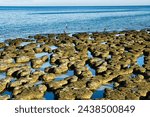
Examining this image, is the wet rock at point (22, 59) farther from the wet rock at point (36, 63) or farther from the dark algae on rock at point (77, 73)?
the wet rock at point (36, 63)

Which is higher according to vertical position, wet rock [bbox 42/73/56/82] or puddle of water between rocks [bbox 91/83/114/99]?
wet rock [bbox 42/73/56/82]

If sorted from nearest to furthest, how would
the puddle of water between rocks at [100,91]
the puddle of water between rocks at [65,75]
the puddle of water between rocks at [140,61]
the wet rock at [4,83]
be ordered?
the puddle of water between rocks at [100,91] < the wet rock at [4,83] < the puddle of water between rocks at [65,75] < the puddle of water between rocks at [140,61]

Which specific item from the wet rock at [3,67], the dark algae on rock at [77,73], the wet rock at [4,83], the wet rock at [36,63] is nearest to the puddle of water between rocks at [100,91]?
the dark algae on rock at [77,73]

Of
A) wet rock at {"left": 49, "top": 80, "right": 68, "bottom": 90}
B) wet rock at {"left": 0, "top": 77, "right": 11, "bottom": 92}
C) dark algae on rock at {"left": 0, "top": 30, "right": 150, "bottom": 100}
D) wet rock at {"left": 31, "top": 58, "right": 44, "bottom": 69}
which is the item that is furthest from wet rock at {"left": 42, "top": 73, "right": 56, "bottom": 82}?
wet rock at {"left": 31, "top": 58, "right": 44, "bottom": 69}

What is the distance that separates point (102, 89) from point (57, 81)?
4.77 meters

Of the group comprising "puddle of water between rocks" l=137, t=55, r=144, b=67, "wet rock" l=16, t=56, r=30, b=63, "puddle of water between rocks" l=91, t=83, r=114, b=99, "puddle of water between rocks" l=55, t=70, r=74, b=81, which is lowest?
"puddle of water between rocks" l=91, t=83, r=114, b=99

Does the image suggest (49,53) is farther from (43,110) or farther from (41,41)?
(43,110)

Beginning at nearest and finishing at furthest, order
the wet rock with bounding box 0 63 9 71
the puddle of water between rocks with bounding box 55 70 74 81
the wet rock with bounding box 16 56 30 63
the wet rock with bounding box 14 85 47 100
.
Result: the wet rock with bounding box 14 85 47 100 → the puddle of water between rocks with bounding box 55 70 74 81 → the wet rock with bounding box 0 63 9 71 → the wet rock with bounding box 16 56 30 63

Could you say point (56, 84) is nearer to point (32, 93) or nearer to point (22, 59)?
point (32, 93)

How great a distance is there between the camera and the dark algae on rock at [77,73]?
2894cm

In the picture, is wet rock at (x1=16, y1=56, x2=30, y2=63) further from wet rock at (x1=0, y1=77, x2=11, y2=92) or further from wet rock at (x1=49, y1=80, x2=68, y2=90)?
wet rock at (x1=49, y1=80, x2=68, y2=90)

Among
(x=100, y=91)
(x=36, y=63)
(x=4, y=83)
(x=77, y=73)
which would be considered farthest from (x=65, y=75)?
(x=4, y=83)

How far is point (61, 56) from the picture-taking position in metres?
43.4

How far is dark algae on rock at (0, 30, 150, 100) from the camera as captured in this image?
28.9 m
